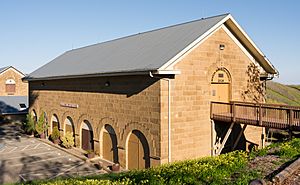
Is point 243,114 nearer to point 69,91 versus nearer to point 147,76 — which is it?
point 147,76

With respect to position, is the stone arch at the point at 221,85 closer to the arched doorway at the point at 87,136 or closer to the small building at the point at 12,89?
the arched doorway at the point at 87,136

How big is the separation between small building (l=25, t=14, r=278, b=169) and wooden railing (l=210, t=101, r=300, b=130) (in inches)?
31.1

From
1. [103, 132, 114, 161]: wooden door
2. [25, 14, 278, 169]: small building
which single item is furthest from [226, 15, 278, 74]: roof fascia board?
[103, 132, 114, 161]: wooden door

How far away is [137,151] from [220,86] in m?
6.44

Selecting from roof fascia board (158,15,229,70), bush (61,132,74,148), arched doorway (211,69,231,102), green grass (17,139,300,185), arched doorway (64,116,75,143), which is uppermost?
roof fascia board (158,15,229,70)

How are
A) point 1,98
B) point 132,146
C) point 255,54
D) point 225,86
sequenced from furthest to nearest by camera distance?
point 1,98, point 255,54, point 225,86, point 132,146

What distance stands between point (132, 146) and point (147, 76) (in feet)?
14.0

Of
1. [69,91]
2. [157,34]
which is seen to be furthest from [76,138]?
[157,34]

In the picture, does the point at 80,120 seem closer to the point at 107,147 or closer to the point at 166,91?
the point at 107,147

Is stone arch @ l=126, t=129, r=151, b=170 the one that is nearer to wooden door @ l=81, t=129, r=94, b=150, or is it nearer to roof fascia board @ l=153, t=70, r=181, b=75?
roof fascia board @ l=153, t=70, r=181, b=75

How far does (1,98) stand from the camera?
143ft

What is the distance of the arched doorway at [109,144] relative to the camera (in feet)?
61.6

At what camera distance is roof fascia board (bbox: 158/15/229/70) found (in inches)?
583

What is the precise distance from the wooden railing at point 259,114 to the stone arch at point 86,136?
912cm
